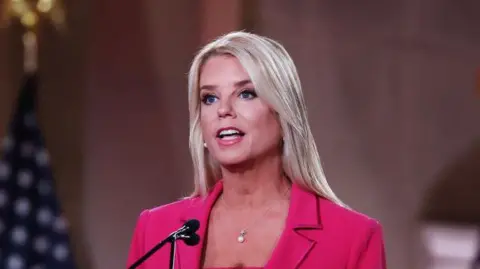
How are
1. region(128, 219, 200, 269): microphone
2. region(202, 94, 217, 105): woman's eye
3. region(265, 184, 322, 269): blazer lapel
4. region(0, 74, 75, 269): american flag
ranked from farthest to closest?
region(0, 74, 75, 269): american flag → region(202, 94, 217, 105): woman's eye → region(265, 184, 322, 269): blazer lapel → region(128, 219, 200, 269): microphone

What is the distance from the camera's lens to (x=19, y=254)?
3160 millimetres

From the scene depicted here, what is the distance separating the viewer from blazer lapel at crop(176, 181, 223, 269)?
1.58 m

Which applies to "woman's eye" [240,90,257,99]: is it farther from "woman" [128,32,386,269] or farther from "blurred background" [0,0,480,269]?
"blurred background" [0,0,480,269]

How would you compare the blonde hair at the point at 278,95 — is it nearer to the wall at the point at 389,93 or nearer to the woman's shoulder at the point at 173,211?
the woman's shoulder at the point at 173,211

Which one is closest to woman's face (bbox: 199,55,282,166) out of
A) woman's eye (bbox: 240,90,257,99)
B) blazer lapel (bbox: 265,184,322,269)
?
woman's eye (bbox: 240,90,257,99)

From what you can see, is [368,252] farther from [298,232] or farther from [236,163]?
[236,163]

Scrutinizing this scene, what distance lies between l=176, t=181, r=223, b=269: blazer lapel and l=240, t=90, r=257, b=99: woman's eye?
0.75 ft

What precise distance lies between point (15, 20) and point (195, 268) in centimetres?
208

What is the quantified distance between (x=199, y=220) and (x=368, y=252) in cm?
34

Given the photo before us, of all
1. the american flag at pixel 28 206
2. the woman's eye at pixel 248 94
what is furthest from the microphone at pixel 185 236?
the american flag at pixel 28 206

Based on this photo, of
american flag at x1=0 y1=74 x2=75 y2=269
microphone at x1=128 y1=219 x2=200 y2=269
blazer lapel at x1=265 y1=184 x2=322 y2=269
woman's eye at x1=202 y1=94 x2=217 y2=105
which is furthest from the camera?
american flag at x1=0 y1=74 x2=75 y2=269

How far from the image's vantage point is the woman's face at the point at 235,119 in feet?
5.19

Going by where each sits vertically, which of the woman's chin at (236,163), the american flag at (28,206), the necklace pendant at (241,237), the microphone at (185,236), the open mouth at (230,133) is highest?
the open mouth at (230,133)

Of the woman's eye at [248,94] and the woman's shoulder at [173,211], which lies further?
the woman's shoulder at [173,211]
